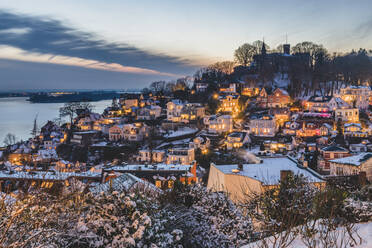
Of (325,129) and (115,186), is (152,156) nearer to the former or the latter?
(325,129)

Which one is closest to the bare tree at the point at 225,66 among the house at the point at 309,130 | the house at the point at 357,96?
the house at the point at 357,96

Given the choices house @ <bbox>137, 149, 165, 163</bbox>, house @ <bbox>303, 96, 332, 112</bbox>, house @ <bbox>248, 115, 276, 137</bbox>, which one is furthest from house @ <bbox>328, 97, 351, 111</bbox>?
house @ <bbox>137, 149, 165, 163</bbox>

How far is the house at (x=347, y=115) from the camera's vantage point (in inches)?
1588

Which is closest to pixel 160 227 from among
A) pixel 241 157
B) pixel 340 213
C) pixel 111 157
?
pixel 340 213

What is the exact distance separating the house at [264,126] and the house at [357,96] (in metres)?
15.4

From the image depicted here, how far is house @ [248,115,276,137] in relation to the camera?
40094 mm

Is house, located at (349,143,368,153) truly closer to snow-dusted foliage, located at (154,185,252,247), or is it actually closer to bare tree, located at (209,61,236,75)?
snow-dusted foliage, located at (154,185,252,247)

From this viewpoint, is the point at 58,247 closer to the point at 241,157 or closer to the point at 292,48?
the point at 241,157

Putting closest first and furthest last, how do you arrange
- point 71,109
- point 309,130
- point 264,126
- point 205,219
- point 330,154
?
point 205,219 → point 330,154 → point 309,130 → point 264,126 → point 71,109

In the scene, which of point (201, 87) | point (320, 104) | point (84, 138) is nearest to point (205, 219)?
point (320, 104)

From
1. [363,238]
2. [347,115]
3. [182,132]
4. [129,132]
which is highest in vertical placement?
[363,238]

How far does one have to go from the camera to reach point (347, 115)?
1591 inches

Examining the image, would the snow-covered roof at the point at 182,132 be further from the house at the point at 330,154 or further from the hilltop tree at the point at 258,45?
the hilltop tree at the point at 258,45

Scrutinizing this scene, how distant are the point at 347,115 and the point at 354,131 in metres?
5.91
